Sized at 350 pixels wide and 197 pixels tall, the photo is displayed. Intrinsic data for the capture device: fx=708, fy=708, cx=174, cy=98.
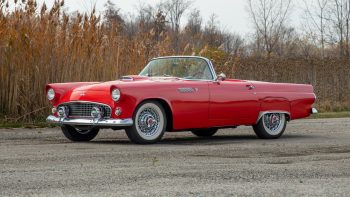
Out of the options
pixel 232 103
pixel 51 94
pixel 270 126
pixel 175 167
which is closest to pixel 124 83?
pixel 51 94

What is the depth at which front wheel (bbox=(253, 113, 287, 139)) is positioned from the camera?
1151 centimetres

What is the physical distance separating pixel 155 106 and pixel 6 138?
2586 millimetres

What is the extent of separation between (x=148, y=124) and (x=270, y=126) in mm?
2636

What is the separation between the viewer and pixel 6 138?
10930 millimetres

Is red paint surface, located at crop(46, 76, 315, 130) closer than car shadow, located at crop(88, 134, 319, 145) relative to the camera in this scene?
Yes

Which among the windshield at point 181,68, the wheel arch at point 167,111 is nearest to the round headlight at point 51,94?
the windshield at point 181,68

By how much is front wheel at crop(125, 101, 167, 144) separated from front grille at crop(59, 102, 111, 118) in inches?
14.9

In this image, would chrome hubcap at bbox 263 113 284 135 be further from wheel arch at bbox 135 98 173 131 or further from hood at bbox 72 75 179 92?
wheel arch at bbox 135 98 173 131

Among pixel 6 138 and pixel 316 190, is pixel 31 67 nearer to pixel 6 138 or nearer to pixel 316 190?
pixel 6 138

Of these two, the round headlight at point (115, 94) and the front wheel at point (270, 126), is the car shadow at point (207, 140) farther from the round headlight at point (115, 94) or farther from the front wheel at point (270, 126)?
the round headlight at point (115, 94)

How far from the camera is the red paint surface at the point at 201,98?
9.73 metres

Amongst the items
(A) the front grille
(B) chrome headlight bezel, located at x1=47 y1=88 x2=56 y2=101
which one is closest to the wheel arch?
(A) the front grille

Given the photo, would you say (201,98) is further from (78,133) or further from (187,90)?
(78,133)

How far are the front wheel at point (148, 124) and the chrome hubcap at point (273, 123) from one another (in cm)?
228
